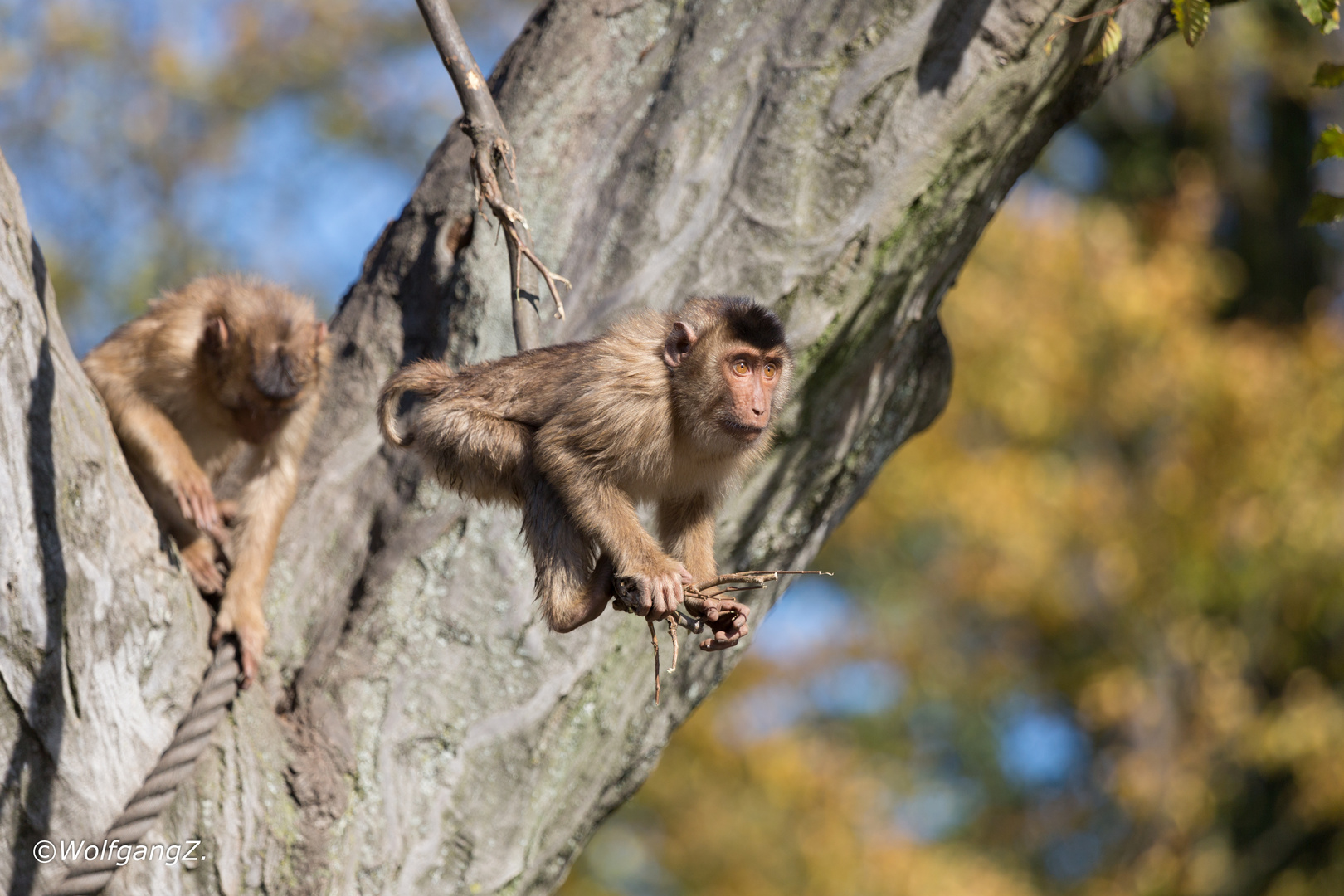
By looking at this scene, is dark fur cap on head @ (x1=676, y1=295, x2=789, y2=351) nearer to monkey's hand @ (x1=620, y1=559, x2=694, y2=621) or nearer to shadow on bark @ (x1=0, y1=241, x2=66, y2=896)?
monkey's hand @ (x1=620, y1=559, x2=694, y2=621)

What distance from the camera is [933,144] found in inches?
154

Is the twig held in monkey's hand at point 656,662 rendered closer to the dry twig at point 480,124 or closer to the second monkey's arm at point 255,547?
the dry twig at point 480,124

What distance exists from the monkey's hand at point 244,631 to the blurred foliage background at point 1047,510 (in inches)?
345

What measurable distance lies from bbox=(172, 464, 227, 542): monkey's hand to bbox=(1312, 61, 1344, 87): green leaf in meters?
3.75

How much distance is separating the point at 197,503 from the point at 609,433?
7.18 ft

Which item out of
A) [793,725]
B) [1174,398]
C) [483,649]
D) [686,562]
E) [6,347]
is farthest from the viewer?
[793,725]

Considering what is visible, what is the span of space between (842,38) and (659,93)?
2.09 ft

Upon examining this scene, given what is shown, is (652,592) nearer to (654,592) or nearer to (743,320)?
(654,592)

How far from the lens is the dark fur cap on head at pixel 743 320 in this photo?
328 centimetres

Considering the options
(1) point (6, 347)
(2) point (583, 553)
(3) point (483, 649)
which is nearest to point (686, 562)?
(2) point (583, 553)

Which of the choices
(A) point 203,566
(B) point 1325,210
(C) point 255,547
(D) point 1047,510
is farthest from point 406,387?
(D) point 1047,510

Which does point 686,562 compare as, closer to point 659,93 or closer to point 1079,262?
point 659,93

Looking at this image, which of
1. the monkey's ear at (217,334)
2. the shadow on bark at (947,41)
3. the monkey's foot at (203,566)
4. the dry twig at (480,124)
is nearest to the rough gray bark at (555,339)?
the shadow on bark at (947,41)

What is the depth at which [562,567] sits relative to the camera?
312cm
